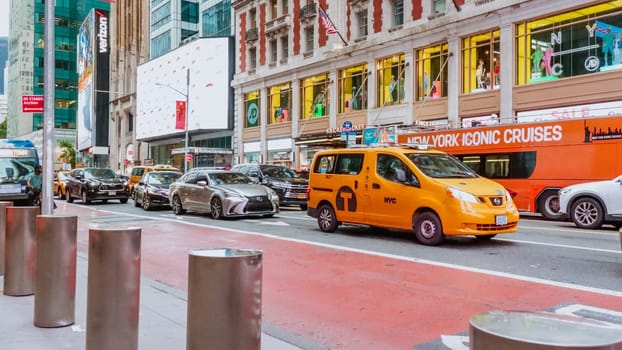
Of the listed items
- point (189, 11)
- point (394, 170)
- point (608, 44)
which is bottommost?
point (394, 170)

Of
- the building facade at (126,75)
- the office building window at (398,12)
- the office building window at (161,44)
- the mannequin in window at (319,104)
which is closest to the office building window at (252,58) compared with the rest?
the mannequin in window at (319,104)

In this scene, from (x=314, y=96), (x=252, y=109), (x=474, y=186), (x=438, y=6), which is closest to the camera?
(x=474, y=186)

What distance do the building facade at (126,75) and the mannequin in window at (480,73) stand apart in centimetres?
4997

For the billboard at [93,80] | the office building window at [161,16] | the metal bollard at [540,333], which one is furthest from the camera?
the billboard at [93,80]

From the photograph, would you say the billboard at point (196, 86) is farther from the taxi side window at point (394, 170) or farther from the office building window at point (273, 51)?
the taxi side window at point (394, 170)

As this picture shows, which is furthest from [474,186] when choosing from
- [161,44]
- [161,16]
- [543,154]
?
[161,16]

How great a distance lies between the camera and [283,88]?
1629 inches

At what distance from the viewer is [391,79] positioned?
Answer: 3198cm

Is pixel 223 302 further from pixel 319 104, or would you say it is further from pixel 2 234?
pixel 319 104

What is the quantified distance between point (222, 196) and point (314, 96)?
23.1 meters

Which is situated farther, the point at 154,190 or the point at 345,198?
the point at 154,190

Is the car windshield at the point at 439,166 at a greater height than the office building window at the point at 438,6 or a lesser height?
lesser

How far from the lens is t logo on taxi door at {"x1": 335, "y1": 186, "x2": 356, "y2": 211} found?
12.0 m

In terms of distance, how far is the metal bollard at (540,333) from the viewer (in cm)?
152
